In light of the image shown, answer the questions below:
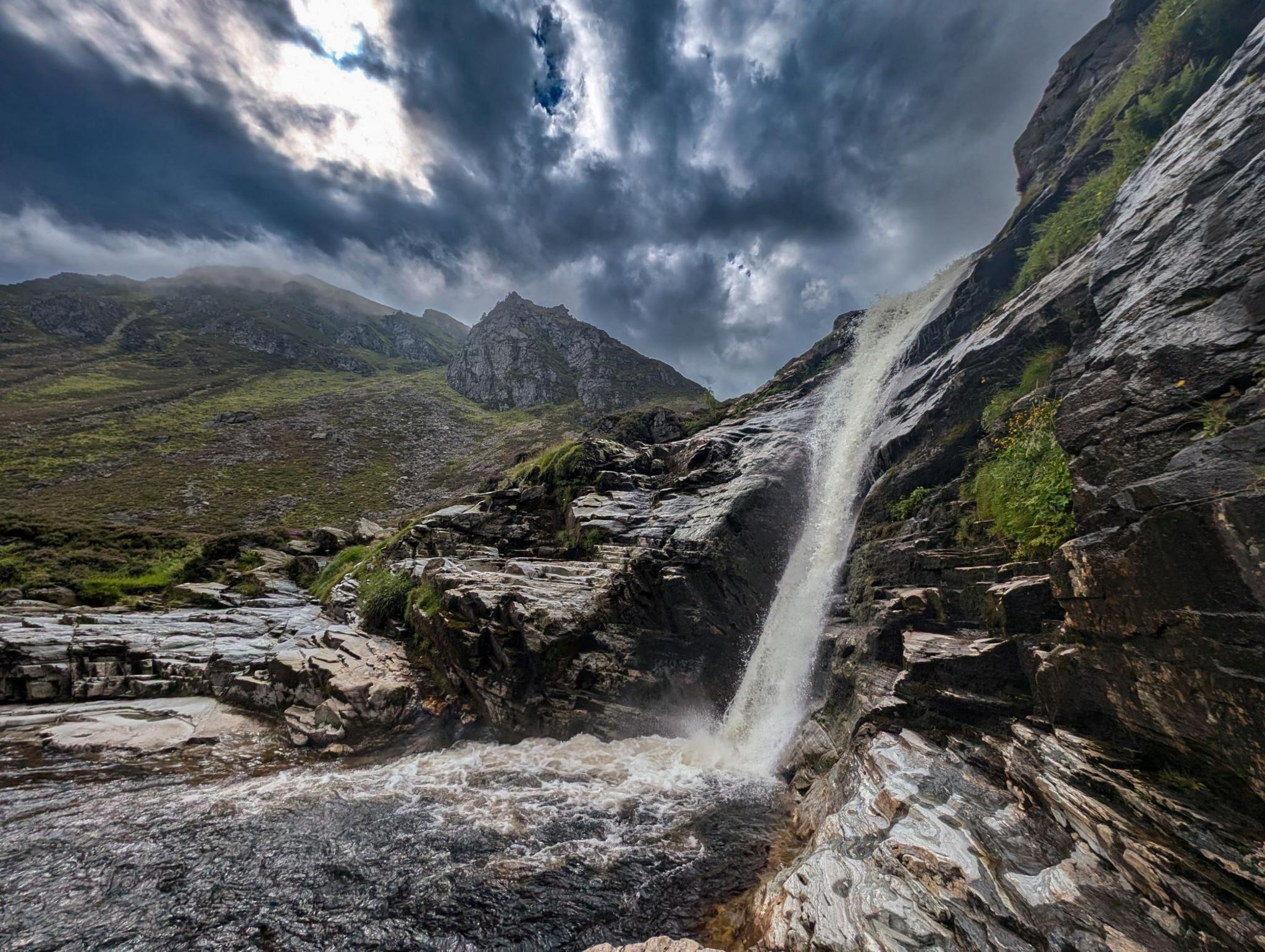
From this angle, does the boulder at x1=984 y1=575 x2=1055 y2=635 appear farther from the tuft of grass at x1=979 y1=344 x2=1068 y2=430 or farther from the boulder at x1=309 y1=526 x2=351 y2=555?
the boulder at x1=309 y1=526 x2=351 y2=555

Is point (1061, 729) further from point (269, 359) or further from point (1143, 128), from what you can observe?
point (269, 359)

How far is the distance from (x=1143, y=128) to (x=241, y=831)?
32043mm

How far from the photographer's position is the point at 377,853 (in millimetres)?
8641

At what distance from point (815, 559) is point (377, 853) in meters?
15.5

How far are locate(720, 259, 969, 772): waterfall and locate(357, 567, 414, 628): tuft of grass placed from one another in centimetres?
1430

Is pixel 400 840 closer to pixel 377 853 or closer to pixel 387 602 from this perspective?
pixel 377 853

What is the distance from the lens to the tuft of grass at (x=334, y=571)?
94.4ft

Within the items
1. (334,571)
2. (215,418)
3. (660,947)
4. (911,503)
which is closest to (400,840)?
(660,947)

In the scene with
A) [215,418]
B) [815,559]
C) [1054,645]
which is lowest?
[1054,645]

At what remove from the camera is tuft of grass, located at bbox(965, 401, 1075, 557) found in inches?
324

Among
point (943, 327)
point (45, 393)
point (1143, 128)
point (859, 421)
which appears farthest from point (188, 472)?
point (1143, 128)

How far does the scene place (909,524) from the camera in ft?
42.5

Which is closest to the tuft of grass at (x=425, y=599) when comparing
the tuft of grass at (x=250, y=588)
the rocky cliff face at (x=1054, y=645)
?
the rocky cliff face at (x=1054, y=645)

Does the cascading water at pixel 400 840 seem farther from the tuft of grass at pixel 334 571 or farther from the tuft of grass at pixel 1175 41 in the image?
the tuft of grass at pixel 1175 41
